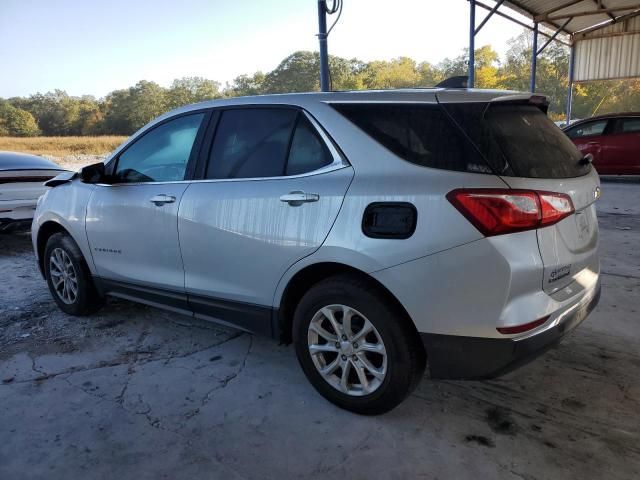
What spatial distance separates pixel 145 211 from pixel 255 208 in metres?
1.04

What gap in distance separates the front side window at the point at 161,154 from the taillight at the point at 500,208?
1954 mm

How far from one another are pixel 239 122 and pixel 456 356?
6.34 ft

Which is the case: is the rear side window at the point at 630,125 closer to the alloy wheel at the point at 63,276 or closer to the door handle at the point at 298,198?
the door handle at the point at 298,198

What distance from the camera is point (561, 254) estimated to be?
235 cm

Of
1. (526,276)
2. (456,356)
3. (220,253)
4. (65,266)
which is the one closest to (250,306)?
(220,253)

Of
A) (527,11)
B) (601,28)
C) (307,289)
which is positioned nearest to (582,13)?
(527,11)

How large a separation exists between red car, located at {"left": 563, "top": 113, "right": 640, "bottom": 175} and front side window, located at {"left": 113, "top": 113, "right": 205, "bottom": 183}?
10766 millimetres

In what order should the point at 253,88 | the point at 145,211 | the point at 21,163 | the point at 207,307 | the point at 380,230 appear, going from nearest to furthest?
the point at 380,230
the point at 207,307
the point at 145,211
the point at 21,163
the point at 253,88

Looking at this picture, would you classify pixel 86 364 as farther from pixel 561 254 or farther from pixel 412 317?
pixel 561 254

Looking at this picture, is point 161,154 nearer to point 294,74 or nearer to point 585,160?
point 585,160

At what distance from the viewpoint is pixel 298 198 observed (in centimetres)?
268

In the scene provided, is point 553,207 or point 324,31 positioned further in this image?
point 324,31

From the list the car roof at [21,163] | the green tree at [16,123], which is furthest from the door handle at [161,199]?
the green tree at [16,123]

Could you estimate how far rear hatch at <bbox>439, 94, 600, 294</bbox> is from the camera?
7.44 ft
